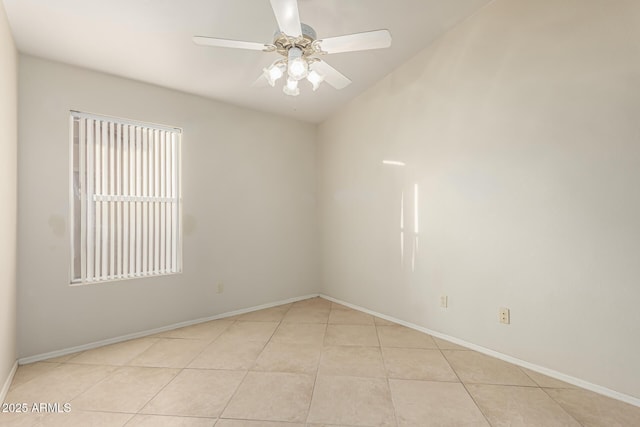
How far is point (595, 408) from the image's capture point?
1696 millimetres

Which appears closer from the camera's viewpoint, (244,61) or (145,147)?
(244,61)

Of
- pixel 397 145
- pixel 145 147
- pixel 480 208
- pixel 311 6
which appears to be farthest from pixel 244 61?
pixel 480 208

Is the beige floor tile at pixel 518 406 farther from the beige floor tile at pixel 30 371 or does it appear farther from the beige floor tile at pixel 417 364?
the beige floor tile at pixel 30 371

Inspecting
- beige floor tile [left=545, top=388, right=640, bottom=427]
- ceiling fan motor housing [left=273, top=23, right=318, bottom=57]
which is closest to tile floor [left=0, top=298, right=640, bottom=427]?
beige floor tile [left=545, top=388, right=640, bottom=427]

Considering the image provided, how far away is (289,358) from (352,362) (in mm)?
502

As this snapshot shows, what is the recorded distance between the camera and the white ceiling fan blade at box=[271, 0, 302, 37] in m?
1.47

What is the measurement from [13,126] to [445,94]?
11.3 ft

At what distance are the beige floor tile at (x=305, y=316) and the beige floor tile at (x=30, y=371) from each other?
6.51 ft

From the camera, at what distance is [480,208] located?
7.98ft

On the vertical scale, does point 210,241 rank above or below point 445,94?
below

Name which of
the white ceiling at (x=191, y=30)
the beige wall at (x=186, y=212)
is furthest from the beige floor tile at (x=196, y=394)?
the white ceiling at (x=191, y=30)

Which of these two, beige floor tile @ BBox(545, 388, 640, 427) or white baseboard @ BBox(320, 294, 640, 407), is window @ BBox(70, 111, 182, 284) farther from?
beige floor tile @ BBox(545, 388, 640, 427)

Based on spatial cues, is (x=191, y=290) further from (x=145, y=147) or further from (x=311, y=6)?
(x=311, y=6)

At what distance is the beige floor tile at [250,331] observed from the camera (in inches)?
113
